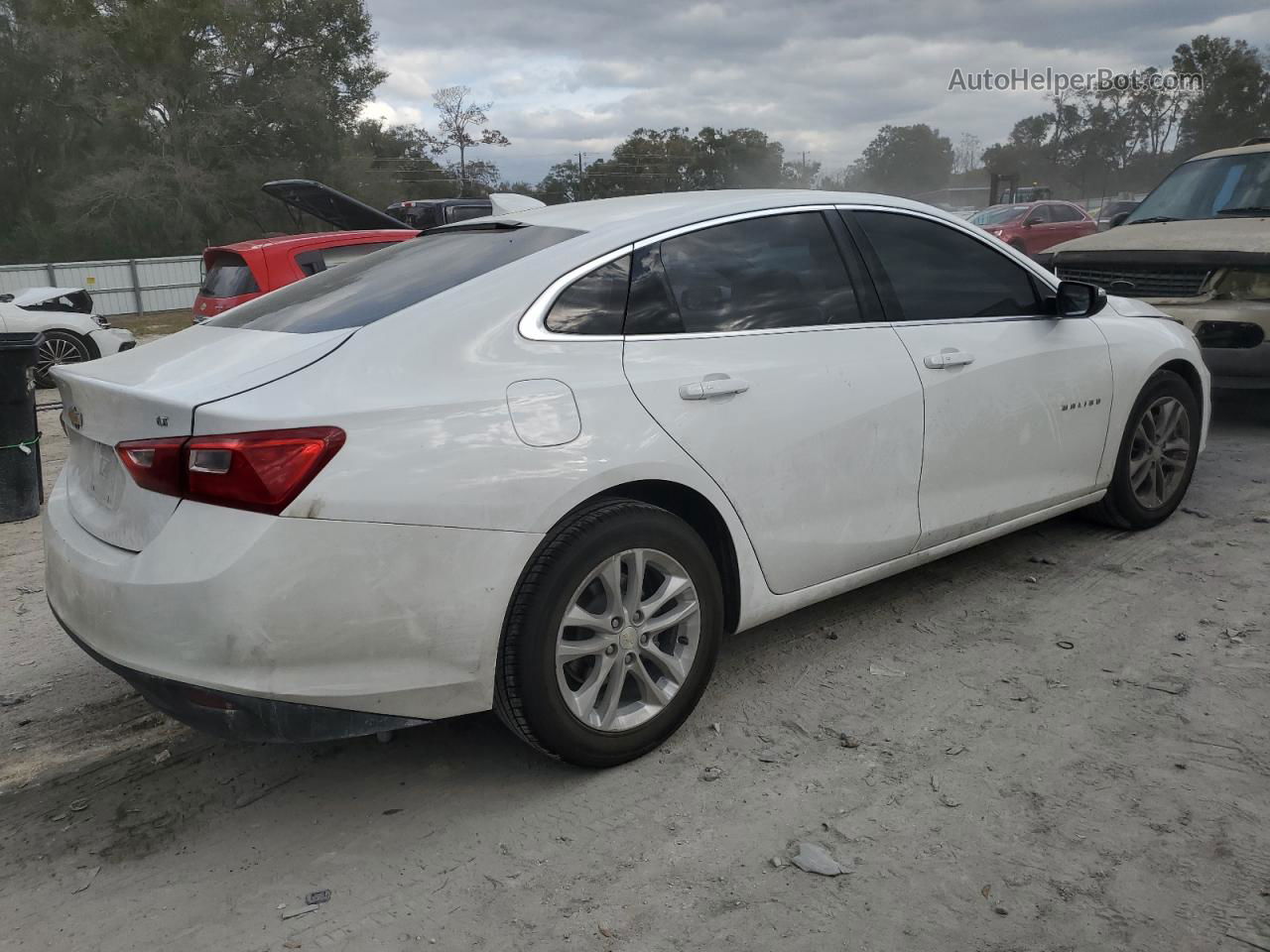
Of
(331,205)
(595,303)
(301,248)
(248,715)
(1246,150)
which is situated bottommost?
(248,715)

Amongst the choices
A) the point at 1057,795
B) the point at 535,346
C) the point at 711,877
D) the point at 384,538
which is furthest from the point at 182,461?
the point at 1057,795

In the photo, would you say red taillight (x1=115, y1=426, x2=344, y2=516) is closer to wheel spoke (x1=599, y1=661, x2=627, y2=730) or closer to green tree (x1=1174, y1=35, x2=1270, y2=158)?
wheel spoke (x1=599, y1=661, x2=627, y2=730)

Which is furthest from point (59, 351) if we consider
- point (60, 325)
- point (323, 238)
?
point (323, 238)

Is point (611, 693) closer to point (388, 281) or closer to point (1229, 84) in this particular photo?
point (388, 281)

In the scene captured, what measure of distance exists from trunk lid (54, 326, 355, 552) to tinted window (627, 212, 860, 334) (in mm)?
1082

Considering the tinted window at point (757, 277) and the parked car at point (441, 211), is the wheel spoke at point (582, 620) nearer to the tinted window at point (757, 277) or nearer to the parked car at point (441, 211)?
the tinted window at point (757, 277)

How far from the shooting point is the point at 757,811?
9.32ft

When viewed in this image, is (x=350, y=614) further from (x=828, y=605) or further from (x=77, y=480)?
(x=828, y=605)

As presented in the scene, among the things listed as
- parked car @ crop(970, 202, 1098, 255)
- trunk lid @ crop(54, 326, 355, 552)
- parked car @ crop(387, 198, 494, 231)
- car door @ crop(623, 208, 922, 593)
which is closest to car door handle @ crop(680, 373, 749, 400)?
car door @ crop(623, 208, 922, 593)

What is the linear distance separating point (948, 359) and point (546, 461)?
1.78 m

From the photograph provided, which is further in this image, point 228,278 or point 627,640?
point 228,278

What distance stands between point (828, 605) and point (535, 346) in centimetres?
198

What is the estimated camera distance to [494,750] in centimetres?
326

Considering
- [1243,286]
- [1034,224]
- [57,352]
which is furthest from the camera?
[1034,224]
